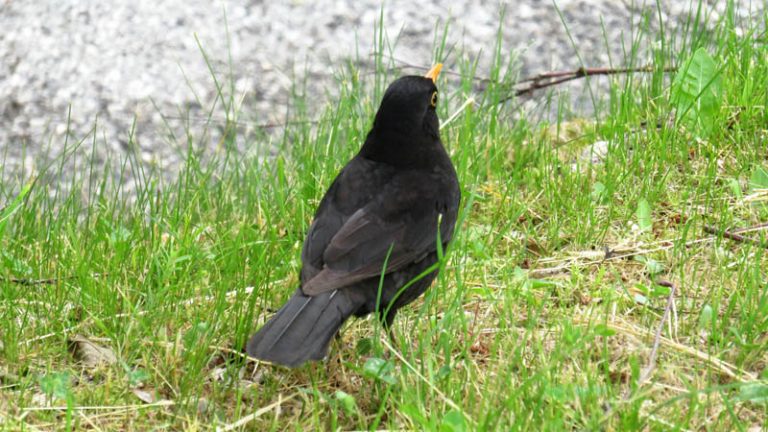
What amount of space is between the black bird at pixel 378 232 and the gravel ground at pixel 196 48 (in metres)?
2.99

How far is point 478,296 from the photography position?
11.3 ft

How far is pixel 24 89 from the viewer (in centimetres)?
675

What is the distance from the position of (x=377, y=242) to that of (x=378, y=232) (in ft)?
0.16

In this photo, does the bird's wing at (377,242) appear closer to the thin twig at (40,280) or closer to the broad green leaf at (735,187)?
the thin twig at (40,280)

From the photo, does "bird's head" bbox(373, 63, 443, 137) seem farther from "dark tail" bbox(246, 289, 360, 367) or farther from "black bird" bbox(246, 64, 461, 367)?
"dark tail" bbox(246, 289, 360, 367)

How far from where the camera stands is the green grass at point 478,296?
2.77m

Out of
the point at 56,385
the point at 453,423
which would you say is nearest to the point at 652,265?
the point at 453,423

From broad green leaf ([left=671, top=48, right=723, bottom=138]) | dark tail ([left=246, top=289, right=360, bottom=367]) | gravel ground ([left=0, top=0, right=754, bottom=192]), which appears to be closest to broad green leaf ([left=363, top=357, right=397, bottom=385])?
dark tail ([left=246, top=289, right=360, bottom=367])

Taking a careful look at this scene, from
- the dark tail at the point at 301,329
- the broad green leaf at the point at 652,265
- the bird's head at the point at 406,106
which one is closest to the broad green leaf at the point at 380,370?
the dark tail at the point at 301,329

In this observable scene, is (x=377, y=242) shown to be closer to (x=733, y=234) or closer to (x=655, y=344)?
(x=655, y=344)

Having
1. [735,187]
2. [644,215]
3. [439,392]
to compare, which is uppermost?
[735,187]

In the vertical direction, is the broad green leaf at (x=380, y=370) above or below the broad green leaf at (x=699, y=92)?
below

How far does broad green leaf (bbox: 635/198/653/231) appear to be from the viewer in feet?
12.4

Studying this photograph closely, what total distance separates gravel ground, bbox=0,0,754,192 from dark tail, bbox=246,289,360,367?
11.9ft
